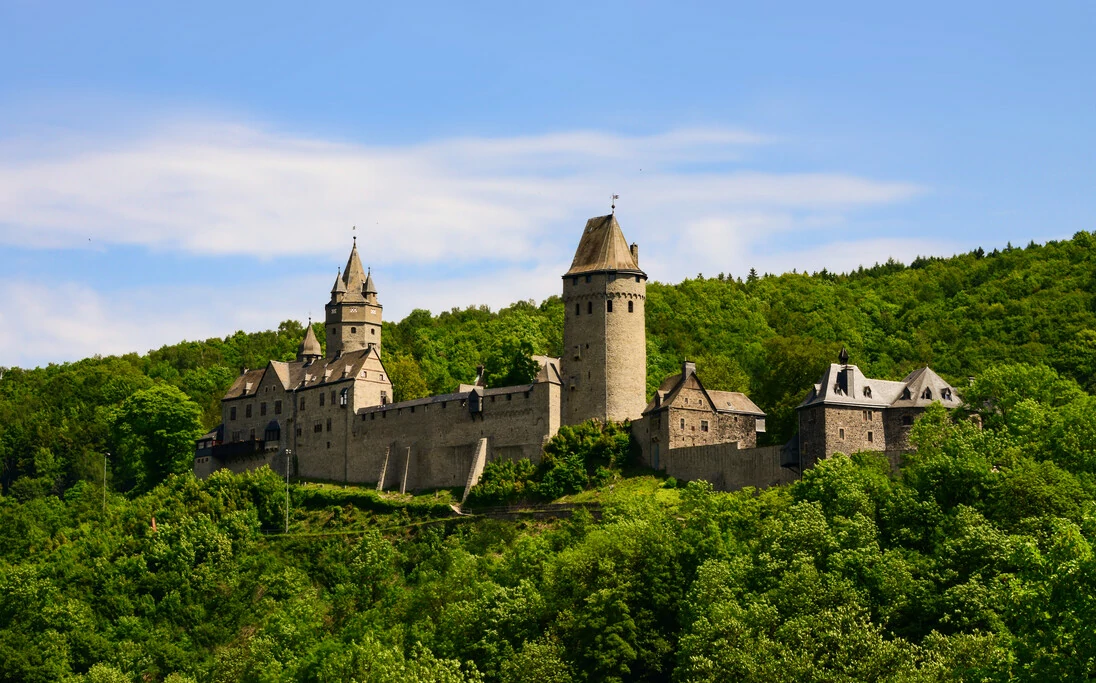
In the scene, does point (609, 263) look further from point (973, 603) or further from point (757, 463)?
point (973, 603)

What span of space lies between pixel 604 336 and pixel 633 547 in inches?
713

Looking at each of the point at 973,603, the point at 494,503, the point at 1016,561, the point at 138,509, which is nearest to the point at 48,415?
the point at 138,509

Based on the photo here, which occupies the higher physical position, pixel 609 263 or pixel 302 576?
pixel 609 263

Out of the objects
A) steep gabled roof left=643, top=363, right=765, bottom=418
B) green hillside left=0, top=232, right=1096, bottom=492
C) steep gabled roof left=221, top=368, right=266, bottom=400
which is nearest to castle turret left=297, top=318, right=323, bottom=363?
steep gabled roof left=221, top=368, right=266, bottom=400

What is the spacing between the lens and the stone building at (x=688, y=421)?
236 ft

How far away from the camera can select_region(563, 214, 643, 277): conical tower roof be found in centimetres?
7650

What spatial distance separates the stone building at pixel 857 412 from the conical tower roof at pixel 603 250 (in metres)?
12.4

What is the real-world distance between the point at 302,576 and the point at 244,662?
8.18 m

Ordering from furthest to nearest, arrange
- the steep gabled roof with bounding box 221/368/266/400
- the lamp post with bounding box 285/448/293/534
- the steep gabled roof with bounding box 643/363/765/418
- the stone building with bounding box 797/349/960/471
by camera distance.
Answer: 1. the steep gabled roof with bounding box 221/368/266/400
2. the lamp post with bounding box 285/448/293/534
3. the steep gabled roof with bounding box 643/363/765/418
4. the stone building with bounding box 797/349/960/471

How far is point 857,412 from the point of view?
6662 centimetres

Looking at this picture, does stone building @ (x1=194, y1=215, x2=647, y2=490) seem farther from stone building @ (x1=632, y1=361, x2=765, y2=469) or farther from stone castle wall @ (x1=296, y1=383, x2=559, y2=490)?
stone building @ (x1=632, y1=361, x2=765, y2=469)

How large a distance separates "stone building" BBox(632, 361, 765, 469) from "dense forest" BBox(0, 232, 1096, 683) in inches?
51.9

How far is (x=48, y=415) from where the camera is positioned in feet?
391

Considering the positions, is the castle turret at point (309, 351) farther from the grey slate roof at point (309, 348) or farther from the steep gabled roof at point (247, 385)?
the steep gabled roof at point (247, 385)
